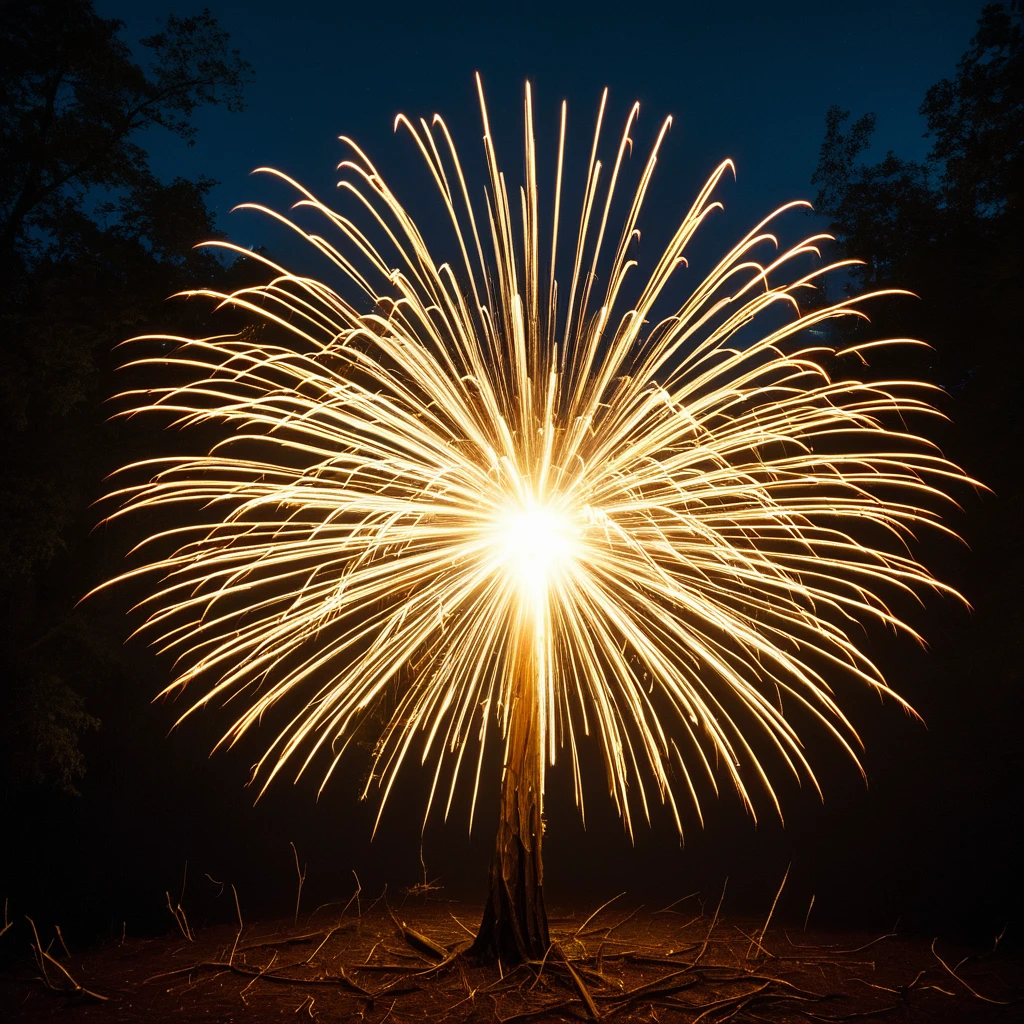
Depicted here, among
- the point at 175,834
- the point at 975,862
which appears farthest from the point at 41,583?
the point at 975,862

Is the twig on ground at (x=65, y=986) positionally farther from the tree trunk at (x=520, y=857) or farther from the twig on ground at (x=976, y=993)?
the twig on ground at (x=976, y=993)

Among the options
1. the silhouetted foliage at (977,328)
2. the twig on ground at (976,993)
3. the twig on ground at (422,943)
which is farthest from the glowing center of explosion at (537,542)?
the silhouetted foliage at (977,328)

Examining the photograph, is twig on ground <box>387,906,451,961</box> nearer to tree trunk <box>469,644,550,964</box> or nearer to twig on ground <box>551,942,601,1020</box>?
tree trunk <box>469,644,550,964</box>

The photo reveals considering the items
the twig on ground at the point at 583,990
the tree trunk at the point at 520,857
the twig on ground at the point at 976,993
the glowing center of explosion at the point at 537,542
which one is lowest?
the twig on ground at the point at 976,993

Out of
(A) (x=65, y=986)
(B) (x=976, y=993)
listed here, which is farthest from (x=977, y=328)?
(A) (x=65, y=986)

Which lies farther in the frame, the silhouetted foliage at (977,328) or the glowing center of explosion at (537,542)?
the silhouetted foliage at (977,328)

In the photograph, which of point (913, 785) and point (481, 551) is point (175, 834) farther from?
point (913, 785)
